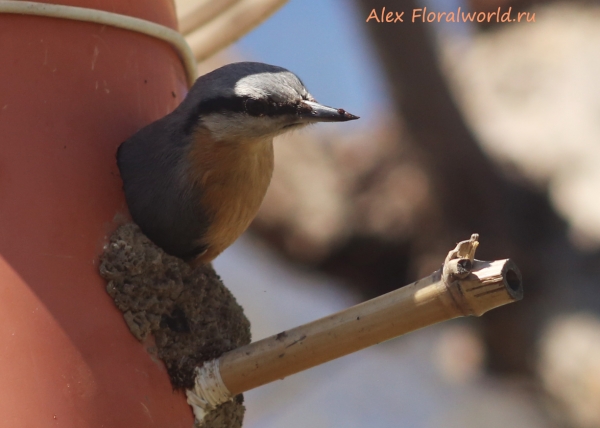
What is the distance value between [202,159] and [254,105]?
5.8 inches

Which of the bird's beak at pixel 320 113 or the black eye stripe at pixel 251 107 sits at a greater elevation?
the black eye stripe at pixel 251 107

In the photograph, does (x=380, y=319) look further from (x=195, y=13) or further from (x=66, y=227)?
(x=195, y=13)

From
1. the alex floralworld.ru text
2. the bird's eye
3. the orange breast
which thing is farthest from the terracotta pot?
the alex floralworld.ru text

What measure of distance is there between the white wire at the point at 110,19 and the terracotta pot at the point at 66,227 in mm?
19

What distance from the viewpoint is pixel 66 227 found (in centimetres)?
133

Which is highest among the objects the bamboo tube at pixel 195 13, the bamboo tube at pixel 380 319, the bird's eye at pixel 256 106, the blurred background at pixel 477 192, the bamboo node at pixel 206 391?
the bamboo tube at pixel 195 13

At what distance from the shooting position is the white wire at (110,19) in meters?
1.39

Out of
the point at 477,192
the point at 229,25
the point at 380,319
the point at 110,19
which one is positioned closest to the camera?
the point at 380,319

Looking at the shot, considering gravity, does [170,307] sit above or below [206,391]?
above

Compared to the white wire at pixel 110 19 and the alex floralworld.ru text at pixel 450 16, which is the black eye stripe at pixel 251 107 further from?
the alex floralworld.ru text at pixel 450 16

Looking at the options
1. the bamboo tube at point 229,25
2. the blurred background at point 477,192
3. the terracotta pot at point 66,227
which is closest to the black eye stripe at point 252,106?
the terracotta pot at point 66,227

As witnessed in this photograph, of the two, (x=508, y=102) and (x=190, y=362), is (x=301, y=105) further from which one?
(x=508, y=102)

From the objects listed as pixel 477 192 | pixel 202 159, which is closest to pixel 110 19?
pixel 202 159

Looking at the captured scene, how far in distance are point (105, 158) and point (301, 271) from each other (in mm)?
2765
